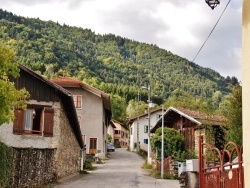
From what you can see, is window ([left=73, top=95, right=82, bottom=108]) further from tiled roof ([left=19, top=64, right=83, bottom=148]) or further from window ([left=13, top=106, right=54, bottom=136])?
window ([left=13, top=106, right=54, bottom=136])

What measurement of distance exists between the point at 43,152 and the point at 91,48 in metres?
141

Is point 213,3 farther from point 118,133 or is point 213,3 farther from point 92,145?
point 118,133

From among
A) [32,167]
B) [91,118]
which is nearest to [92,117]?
[91,118]

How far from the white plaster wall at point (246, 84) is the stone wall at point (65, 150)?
20.6 meters

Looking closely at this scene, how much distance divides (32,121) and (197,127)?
13.5 meters

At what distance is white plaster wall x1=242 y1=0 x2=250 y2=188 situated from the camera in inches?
161

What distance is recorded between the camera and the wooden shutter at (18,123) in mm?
22688

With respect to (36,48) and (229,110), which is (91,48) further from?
(229,110)

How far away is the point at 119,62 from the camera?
6097 inches

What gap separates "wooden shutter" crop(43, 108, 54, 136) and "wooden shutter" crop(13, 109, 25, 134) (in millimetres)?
1376

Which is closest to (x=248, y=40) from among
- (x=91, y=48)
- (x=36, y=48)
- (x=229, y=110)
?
(x=229, y=110)

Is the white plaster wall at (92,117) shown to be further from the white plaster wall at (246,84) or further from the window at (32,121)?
the white plaster wall at (246,84)

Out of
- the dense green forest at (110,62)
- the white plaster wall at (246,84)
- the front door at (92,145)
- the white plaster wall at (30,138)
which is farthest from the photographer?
the dense green forest at (110,62)

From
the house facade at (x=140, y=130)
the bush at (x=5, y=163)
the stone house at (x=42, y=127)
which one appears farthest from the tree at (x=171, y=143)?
the house facade at (x=140, y=130)
